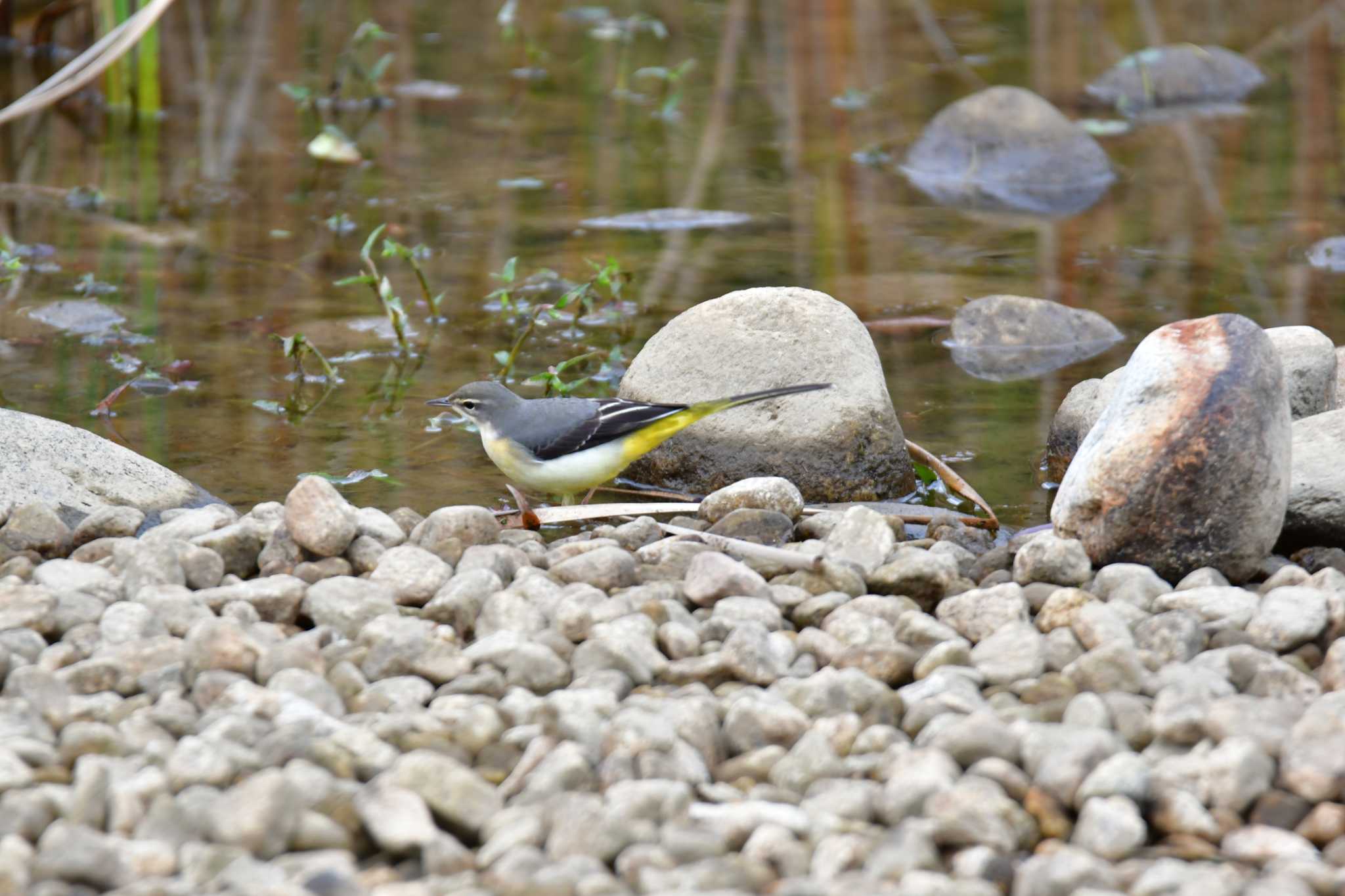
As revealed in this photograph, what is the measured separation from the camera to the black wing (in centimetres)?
503

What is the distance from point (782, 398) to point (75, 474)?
222 centimetres

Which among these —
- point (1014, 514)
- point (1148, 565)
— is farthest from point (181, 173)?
point (1148, 565)

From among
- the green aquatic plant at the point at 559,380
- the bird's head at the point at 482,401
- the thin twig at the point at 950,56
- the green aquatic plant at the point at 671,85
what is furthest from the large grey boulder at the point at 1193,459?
the thin twig at the point at 950,56

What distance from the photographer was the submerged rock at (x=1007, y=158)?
9.14 metres

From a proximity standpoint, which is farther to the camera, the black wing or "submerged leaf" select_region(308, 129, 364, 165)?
"submerged leaf" select_region(308, 129, 364, 165)

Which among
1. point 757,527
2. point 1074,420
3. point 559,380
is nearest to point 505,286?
point 559,380

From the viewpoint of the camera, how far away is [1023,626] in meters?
3.77

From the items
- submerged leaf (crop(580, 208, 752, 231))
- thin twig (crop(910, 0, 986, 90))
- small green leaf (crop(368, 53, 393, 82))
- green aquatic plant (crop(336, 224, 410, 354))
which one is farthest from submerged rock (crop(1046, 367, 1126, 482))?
thin twig (crop(910, 0, 986, 90))

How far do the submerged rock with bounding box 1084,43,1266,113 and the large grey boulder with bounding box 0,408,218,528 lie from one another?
802 centimetres

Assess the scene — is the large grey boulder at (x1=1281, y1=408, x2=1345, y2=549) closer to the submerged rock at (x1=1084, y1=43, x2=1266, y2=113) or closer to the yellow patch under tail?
the yellow patch under tail

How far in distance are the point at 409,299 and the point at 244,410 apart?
1.49 m

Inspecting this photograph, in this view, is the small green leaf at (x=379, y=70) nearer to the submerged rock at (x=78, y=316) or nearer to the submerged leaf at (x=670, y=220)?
the submerged leaf at (x=670, y=220)

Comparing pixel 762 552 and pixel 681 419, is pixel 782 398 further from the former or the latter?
pixel 762 552

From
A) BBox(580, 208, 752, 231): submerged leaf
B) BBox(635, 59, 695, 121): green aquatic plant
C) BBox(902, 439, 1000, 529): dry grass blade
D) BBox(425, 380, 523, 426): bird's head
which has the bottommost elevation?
BBox(902, 439, 1000, 529): dry grass blade
